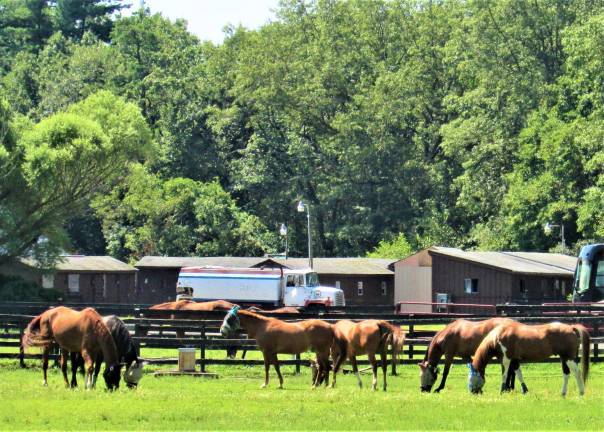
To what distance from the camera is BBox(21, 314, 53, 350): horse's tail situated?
24859 mm

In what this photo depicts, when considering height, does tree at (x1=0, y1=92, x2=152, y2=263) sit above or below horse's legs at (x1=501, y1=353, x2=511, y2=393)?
above

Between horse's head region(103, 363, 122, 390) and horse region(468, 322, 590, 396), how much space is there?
6204 millimetres

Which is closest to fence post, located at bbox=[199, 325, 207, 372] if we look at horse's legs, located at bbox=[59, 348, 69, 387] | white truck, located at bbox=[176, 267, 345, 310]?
horse's legs, located at bbox=[59, 348, 69, 387]

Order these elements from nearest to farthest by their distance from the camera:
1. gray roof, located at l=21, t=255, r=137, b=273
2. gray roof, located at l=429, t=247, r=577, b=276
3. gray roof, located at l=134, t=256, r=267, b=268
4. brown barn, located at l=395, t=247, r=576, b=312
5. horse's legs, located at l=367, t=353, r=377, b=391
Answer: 1. horse's legs, located at l=367, t=353, r=377, b=391
2. gray roof, located at l=429, t=247, r=577, b=276
3. brown barn, located at l=395, t=247, r=576, b=312
4. gray roof, located at l=134, t=256, r=267, b=268
5. gray roof, located at l=21, t=255, r=137, b=273

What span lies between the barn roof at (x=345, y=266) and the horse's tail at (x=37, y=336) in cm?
4803

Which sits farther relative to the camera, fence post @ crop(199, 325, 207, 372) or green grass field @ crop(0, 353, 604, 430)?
fence post @ crop(199, 325, 207, 372)

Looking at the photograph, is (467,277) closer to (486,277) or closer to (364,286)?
(486,277)

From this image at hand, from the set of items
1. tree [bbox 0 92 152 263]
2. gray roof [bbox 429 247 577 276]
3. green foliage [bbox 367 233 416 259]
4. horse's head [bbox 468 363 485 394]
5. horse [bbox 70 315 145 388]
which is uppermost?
tree [bbox 0 92 152 263]

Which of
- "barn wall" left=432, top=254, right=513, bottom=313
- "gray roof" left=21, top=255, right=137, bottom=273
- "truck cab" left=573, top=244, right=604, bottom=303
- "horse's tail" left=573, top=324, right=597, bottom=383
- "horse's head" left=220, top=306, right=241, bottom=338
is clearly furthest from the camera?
"gray roof" left=21, top=255, right=137, bottom=273

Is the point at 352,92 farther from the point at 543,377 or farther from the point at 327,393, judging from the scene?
the point at 327,393

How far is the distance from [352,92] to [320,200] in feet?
27.0

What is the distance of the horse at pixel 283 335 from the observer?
2494cm

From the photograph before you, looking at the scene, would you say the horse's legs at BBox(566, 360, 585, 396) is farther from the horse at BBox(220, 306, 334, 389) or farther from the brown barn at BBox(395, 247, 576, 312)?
the brown barn at BBox(395, 247, 576, 312)

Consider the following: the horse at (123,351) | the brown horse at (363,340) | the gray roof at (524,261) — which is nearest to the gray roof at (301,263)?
the gray roof at (524,261)
